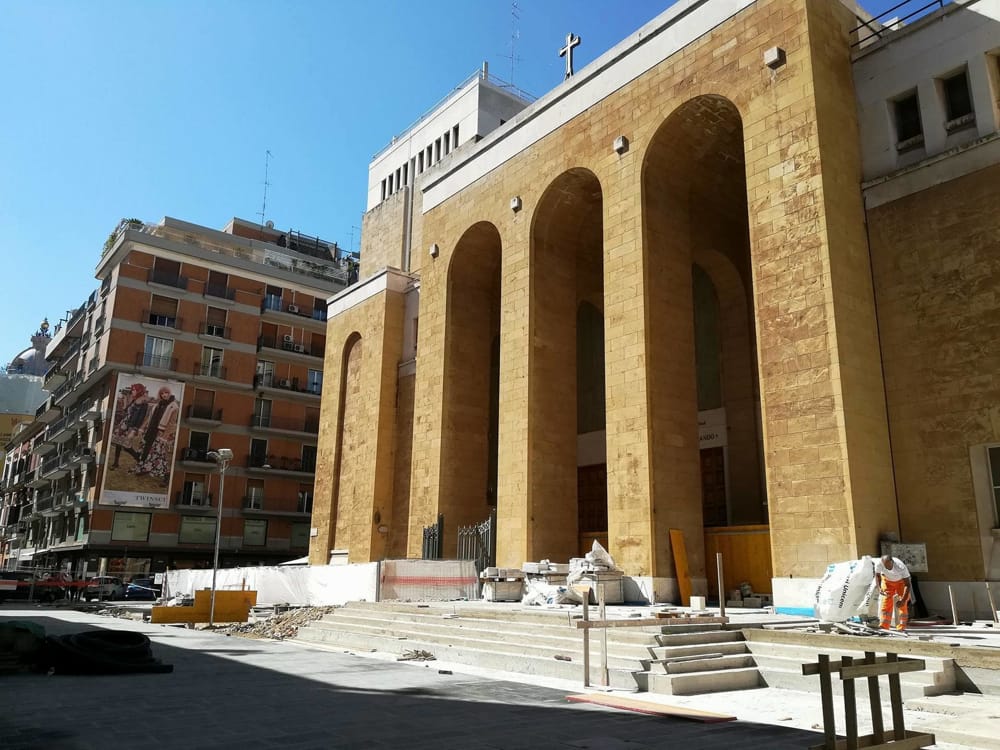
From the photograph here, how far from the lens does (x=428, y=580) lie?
1917 cm

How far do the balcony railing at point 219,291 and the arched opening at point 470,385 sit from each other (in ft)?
80.0

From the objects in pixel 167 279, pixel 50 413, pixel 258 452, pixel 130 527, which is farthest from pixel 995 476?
pixel 50 413

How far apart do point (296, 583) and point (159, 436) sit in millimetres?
21599

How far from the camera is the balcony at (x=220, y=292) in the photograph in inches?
1734

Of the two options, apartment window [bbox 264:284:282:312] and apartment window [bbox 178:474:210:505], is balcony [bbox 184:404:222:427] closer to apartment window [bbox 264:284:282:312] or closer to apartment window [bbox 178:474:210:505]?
apartment window [bbox 178:474:210:505]

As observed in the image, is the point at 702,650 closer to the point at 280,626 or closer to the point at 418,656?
the point at 418,656

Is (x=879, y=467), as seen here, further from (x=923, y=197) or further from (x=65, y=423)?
(x=65, y=423)

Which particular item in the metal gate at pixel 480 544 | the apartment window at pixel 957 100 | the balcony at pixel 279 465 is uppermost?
the apartment window at pixel 957 100

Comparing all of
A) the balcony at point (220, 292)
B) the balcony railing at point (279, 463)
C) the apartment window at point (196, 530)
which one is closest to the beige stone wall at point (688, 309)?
the apartment window at point (196, 530)

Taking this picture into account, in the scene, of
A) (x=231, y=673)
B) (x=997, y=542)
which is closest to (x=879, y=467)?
(x=997, y=542)

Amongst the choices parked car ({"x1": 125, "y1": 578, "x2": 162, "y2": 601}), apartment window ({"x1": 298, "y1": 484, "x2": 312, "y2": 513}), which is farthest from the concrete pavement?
apartment window ({"x1": 298, "y1": 484, "x2": 312, "y2": 513})

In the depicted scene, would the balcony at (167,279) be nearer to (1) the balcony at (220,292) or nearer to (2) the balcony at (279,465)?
(1) the balcony at (220,292)

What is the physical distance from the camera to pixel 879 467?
45.4ft

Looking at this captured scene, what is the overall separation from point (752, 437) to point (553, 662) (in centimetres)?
1208
